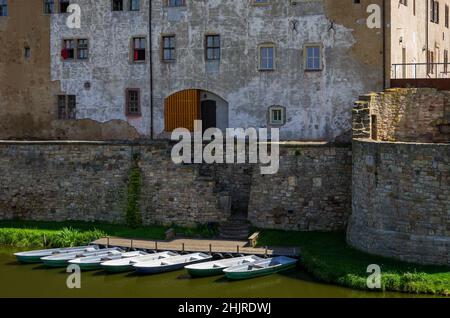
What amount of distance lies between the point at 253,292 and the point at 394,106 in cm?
1127

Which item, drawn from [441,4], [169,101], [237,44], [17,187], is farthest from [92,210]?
[441,4]

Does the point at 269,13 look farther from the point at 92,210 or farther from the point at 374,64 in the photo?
the point at 92,210

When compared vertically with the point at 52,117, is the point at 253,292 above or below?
below

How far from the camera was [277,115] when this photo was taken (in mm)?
34156

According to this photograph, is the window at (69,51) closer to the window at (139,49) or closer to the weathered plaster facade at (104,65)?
the weathered plaster facade at (104,65)

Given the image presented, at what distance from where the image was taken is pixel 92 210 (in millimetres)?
32219

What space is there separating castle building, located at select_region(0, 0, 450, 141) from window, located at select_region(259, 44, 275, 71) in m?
0.06

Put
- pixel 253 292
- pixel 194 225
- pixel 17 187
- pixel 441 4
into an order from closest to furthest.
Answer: pixel 253 292 → pixel 194 225 → pixel 17 187 → pixel 441 4

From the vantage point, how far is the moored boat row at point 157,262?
25250 mm

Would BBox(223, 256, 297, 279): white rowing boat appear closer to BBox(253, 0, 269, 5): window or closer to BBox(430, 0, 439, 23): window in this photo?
BBox(253, 0, 269, 5): window

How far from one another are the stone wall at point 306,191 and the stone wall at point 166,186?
36mm

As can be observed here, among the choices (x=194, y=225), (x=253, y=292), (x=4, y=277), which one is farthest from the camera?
(x=194, y=225)

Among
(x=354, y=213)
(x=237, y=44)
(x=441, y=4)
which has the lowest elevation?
(x=354, y=213)

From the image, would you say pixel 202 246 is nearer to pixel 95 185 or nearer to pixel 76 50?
pixel 95 185
